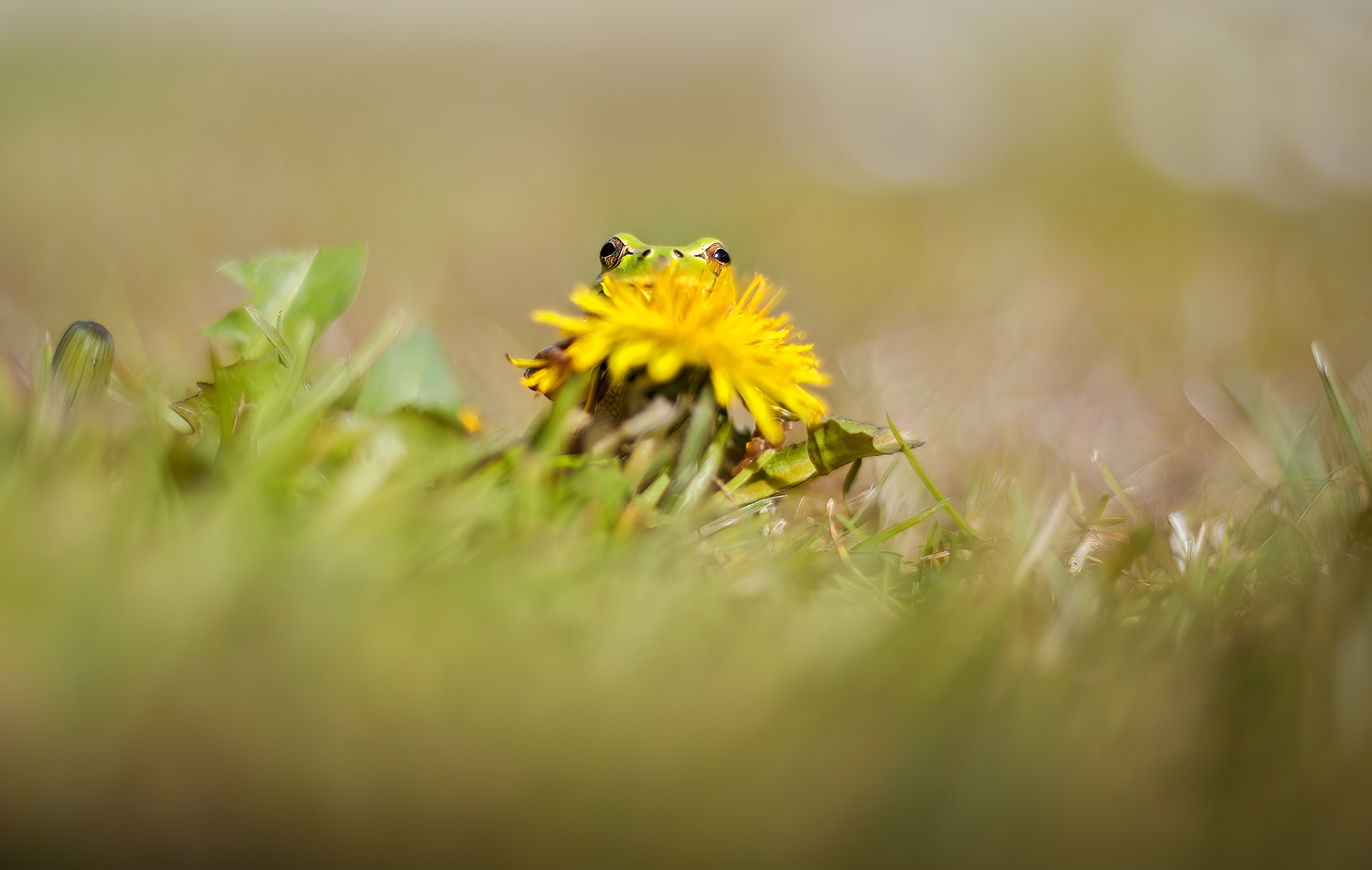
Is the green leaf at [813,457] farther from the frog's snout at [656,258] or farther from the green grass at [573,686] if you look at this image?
the frog's snout at [656,258]

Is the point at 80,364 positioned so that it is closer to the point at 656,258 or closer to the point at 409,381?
the point at 409,381

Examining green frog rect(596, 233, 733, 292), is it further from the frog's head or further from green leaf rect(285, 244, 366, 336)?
green leaf rect(285, 244, 366, 336)

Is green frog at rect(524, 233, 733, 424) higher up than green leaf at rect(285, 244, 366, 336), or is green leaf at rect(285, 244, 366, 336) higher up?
green leaf at rect(285, 244, 366, 336)

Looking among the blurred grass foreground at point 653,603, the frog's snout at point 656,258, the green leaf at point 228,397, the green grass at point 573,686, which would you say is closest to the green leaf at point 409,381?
the blurred grass foreground at point 653,603

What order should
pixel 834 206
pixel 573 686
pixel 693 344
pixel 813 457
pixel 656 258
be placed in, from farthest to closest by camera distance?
pixel 834 206 < pixel 656 258 < pixel 813 457 < pixel 693 344 < pixel 573 686

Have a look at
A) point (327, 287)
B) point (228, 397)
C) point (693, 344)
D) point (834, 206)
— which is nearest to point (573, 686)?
point (693, 344)

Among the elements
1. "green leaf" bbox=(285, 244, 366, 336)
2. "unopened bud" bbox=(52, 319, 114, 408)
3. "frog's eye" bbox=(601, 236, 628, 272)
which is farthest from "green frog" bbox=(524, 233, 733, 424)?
"unopened bud" bbox=(52, 319, 114, 408)
